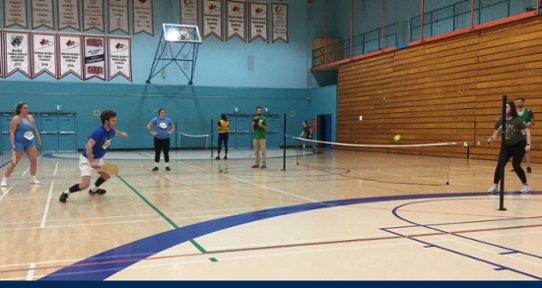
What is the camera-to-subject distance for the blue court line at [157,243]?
11.5 feet

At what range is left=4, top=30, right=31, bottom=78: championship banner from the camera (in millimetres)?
23266

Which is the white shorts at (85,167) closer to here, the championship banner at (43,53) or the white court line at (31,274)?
the white court line at (31,274)

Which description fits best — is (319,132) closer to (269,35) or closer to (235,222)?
(269,35)

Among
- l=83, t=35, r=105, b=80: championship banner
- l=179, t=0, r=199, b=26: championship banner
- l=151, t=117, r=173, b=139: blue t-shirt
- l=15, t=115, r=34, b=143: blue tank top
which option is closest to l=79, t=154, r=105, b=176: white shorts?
l=15, t=115, r=34, b=143: blue tank top

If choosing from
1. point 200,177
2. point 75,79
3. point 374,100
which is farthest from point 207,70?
point 200,177

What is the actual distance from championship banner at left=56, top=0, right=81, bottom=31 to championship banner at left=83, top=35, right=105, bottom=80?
3.11ft

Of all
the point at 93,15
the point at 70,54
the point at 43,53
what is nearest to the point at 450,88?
the point at 93,15

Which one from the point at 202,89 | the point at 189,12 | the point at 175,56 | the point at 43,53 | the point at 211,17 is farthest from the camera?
the point at 202,89

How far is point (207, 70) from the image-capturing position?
27.3 m

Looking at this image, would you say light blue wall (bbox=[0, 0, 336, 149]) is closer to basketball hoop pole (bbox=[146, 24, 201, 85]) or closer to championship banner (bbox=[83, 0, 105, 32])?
basketball hoop pole (bbox=[146, 24, 201, 85])

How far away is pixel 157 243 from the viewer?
176 inches

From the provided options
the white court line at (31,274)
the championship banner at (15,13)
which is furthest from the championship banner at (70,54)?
the white court line at (31,274)

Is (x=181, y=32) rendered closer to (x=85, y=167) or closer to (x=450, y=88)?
(x=450, y=88)

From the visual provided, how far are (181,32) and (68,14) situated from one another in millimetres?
6464
